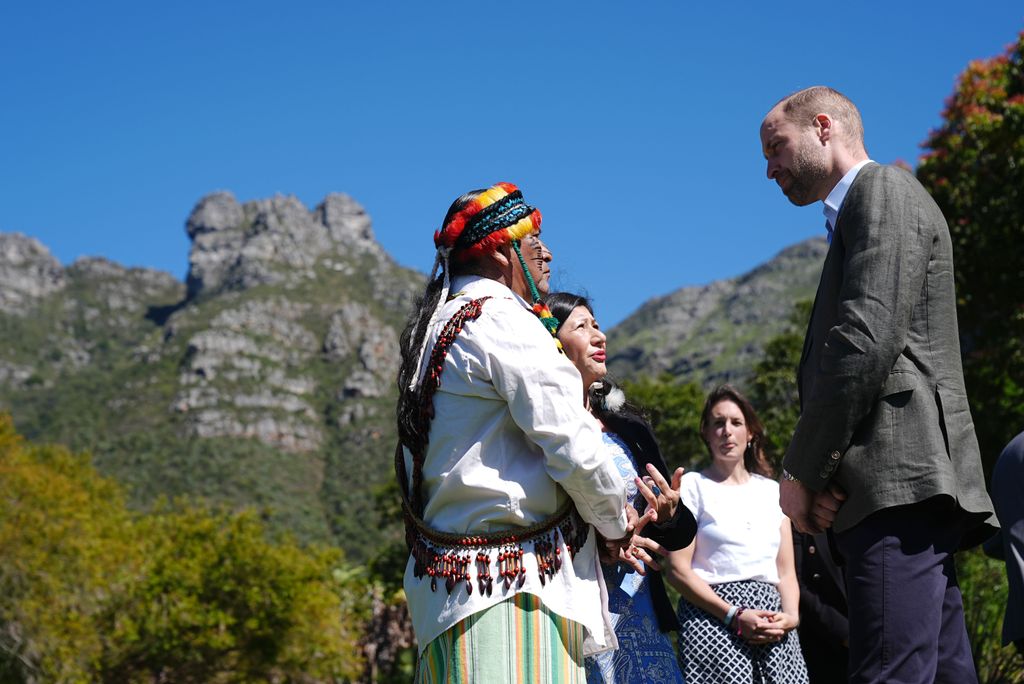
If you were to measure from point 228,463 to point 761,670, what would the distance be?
72.4 m

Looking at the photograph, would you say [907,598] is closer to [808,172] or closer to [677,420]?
[808,172]

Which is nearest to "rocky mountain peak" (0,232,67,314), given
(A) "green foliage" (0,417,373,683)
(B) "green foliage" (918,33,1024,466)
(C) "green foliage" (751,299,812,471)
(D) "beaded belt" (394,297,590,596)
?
(A) "green foliage" (0,417,373,683)

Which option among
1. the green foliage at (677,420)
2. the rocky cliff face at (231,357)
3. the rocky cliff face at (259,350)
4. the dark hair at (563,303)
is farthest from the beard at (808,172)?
the rocky cliff face at (259,350)

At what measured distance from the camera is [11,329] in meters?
105

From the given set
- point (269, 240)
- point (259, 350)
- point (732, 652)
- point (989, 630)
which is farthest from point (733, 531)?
point (269, 240)

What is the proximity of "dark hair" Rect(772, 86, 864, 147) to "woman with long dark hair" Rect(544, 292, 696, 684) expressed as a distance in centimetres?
100

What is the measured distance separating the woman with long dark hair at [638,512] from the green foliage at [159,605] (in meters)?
18.6

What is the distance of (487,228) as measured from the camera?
269 centimetres

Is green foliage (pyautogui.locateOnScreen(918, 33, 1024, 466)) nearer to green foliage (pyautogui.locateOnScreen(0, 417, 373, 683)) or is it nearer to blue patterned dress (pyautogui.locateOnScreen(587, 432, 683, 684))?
blue patterned dress (pyautogui.locateOnScreen(587, 432, 683, 684))

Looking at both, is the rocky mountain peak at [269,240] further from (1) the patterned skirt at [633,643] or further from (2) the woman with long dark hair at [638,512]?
(1) the patterned skirt at [633,643]

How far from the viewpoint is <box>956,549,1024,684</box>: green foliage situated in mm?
5402

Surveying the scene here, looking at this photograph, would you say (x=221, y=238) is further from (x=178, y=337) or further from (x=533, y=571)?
(x=533, y=571)

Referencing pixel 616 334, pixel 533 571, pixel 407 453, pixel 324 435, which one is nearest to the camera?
pixel 533 571

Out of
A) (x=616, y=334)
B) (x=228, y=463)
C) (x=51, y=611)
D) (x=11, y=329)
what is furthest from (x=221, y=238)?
(x=51, y=611)
